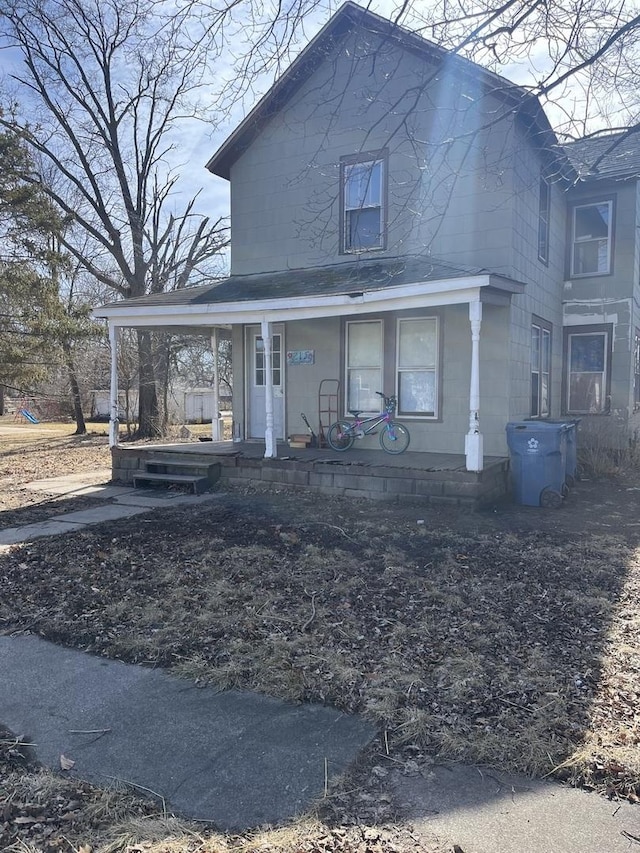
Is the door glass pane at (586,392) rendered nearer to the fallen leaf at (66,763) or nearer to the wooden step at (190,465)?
the wooden step at (190,465)

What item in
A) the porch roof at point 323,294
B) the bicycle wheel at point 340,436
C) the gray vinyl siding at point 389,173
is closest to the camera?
the porch roof at point 323,294

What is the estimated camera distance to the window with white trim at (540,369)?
1085 cm

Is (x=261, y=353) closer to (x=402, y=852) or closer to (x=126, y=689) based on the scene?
(x=126, y=689)

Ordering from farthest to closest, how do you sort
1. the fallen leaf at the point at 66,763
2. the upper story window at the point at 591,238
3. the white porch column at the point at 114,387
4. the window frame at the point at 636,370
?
the window frame at the point at 636,370 → the upper story window at the point at 591,238 → the white porch column at the point at 114,387 → the fallen leaf at the point at 66,763

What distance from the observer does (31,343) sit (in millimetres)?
13562

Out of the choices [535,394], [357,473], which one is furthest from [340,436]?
[535,394]

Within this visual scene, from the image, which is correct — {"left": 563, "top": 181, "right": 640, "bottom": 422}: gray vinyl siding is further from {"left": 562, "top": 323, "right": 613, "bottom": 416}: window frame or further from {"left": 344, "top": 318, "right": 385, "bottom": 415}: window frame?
{"left": 344, "top": 318, "right": 385, "bottom": 415}: window frame

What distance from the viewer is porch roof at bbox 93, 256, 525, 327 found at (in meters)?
8.06

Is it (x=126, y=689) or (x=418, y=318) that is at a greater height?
(x=418, y=318)

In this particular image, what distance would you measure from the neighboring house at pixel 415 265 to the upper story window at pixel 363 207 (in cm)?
3

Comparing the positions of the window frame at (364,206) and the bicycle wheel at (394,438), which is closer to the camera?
the bicycle wheel at (394,438)

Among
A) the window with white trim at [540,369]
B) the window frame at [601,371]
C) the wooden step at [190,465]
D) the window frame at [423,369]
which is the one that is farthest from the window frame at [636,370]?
the wooden step at [190,465]

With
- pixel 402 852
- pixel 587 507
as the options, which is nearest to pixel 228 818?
pixel 402 852

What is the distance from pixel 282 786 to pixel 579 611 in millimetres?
2808
